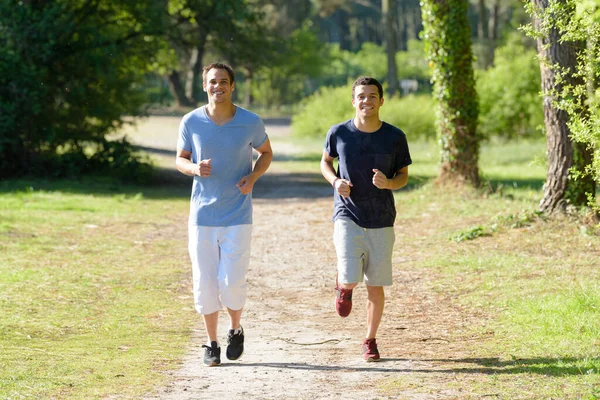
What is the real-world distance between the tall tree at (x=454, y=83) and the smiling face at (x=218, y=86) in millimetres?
10836

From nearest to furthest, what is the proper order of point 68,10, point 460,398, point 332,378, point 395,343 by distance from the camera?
point 460,398 → point 332,378 → point 395,343 → point 68,10

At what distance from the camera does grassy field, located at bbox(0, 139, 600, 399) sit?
6.94 metres

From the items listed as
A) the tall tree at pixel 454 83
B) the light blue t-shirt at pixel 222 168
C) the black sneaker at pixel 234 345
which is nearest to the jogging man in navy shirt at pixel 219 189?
the light blue t-shirt at pixel 222 168

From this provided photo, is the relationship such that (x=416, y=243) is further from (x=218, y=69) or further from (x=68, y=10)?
(x=68, y=10)

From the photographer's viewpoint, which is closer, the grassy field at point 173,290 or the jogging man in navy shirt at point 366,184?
the grassy field at point 173,290

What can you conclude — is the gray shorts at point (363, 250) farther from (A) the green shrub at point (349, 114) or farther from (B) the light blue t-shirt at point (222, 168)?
(A) the green shrub at point (349, 114)

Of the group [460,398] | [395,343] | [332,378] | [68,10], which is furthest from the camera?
[68,10]

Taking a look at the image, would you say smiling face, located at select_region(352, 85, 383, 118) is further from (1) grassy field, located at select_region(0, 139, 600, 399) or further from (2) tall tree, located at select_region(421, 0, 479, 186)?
(2) tall tree, located at select_region(421, 0, 479, 186)

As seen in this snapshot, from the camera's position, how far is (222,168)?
715 cm

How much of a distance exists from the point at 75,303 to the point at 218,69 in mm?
3706

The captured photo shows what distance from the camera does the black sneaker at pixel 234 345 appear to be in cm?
742

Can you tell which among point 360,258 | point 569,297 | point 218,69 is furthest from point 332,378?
point 569,297

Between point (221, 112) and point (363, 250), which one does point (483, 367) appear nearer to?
point (363, 250)

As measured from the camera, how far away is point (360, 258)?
732cm
